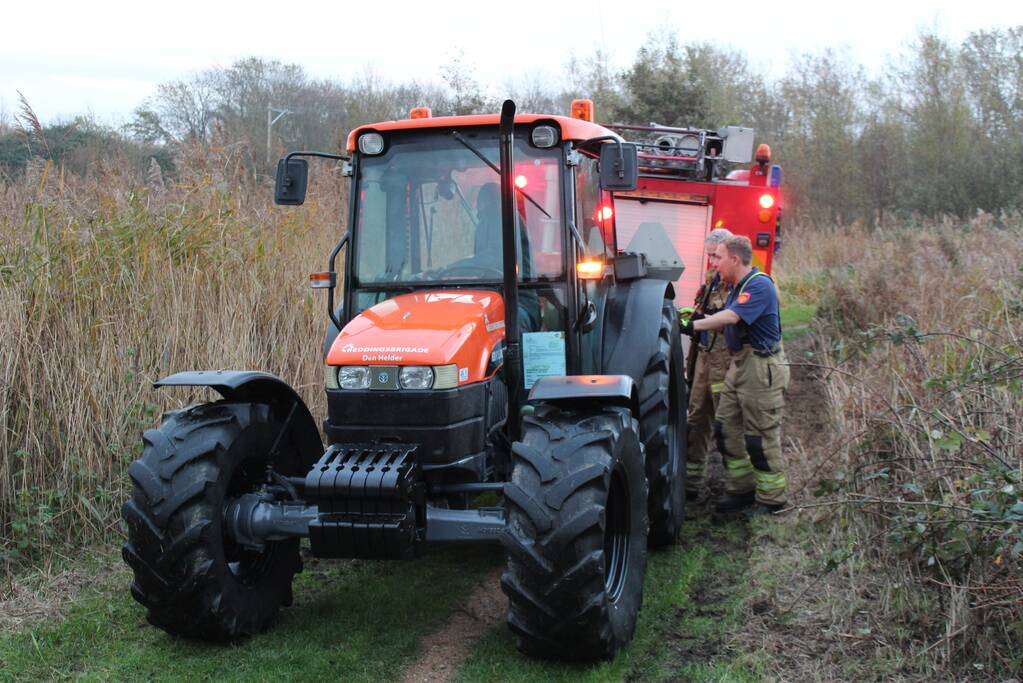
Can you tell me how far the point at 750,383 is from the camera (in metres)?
6.06

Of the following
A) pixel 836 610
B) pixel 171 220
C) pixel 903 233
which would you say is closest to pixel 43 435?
pixel 171 220

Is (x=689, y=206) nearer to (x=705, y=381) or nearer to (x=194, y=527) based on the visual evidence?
(x=705, y=381)

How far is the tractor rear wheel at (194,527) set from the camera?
3.90m

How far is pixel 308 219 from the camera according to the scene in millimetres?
7617

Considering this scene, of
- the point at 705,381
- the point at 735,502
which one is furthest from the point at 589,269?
the point at 705,381

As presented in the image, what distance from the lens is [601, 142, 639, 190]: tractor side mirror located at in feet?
14.7

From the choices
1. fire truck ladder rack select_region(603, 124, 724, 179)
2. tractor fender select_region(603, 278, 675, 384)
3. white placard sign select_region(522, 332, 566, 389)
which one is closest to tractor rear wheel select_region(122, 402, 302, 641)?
white placard sign select_region(522, 332, 566, 389)

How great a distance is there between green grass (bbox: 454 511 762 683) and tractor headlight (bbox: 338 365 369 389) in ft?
4.05

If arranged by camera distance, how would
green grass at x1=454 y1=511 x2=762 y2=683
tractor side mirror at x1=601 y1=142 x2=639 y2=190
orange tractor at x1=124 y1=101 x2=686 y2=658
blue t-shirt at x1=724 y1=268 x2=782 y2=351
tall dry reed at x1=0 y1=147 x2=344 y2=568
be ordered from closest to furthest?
orange tractor at x1=124 y1=101 x2=686 y2=658
green grass at x1=454 y1=511 x2=762 y2=683
tractor side mirror at x1=601 y1=142 x2=639 y2=190
tall dry reed at x1=0 y1=147 x2=344 y2=568
blue t-shirt at x1=724 y1=268 x2=782 y2=351

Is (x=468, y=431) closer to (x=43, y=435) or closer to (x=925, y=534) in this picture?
(x=925, y=534)

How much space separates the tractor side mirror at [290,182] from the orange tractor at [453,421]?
1cm

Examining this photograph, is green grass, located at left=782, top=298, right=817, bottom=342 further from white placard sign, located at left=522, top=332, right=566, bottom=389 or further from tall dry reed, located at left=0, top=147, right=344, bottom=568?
white placard sign, located at left=522, top=332, right=566, bottom=389

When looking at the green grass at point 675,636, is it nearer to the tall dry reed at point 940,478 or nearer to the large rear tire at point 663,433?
the large rear tire at point 663,433

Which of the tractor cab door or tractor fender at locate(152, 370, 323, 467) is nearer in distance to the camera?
tractor fender at locate(152, 370, 323, 467)
